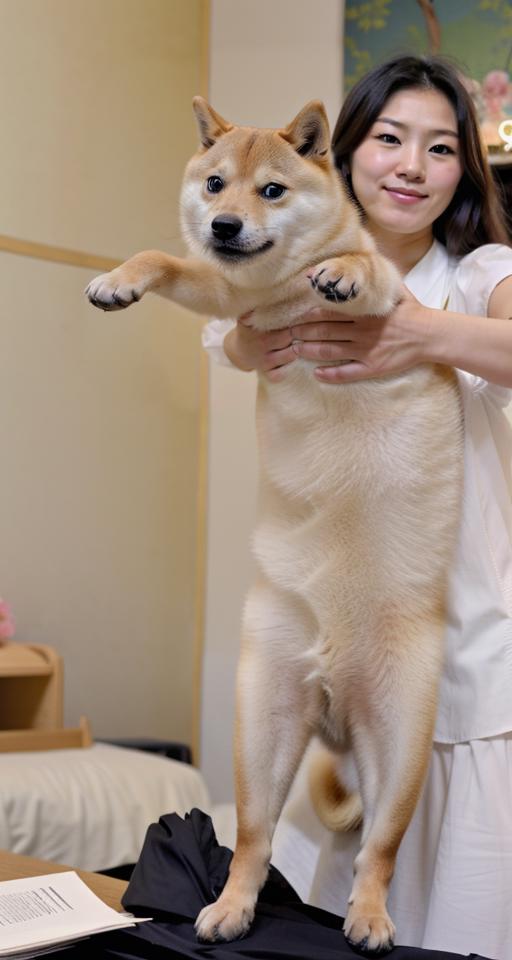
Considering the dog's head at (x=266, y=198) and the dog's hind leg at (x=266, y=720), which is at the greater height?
the dog's head at (x=266, y=198)

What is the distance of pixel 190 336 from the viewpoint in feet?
13.8

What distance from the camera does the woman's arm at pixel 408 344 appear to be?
1.38 m

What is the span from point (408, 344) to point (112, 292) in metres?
0.39

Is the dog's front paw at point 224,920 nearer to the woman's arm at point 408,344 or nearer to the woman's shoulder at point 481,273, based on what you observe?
the woman's arm at point 408,344

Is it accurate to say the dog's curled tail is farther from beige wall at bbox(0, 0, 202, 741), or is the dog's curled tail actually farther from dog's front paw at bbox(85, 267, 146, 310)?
beige wall at bbox(0, 0, 202, 741)

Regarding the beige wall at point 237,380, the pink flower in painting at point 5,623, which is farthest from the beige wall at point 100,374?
the pink flower in painting at point 5,623

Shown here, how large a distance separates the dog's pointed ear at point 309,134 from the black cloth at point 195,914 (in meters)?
0.94

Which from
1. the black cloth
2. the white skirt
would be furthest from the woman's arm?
the black cloth

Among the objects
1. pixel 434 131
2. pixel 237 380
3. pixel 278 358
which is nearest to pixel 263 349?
pixel 278 358

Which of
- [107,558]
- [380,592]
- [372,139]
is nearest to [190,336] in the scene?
[107,558]

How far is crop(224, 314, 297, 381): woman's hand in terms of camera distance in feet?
4.74

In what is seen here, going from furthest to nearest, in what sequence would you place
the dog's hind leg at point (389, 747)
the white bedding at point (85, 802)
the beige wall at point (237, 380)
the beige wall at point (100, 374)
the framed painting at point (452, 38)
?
the beige wall at point (237, 380)
the beige wall at point (100, 374)
the framed painting at point (452, 38)
the white bedding at point (85, 802)
the dog's hind leg at point (389, 747)

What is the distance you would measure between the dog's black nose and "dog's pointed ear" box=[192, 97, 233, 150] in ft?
0.74

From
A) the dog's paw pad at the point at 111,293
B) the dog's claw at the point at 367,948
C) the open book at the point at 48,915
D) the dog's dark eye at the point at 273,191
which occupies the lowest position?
the dog's claw at the point at 367,948
